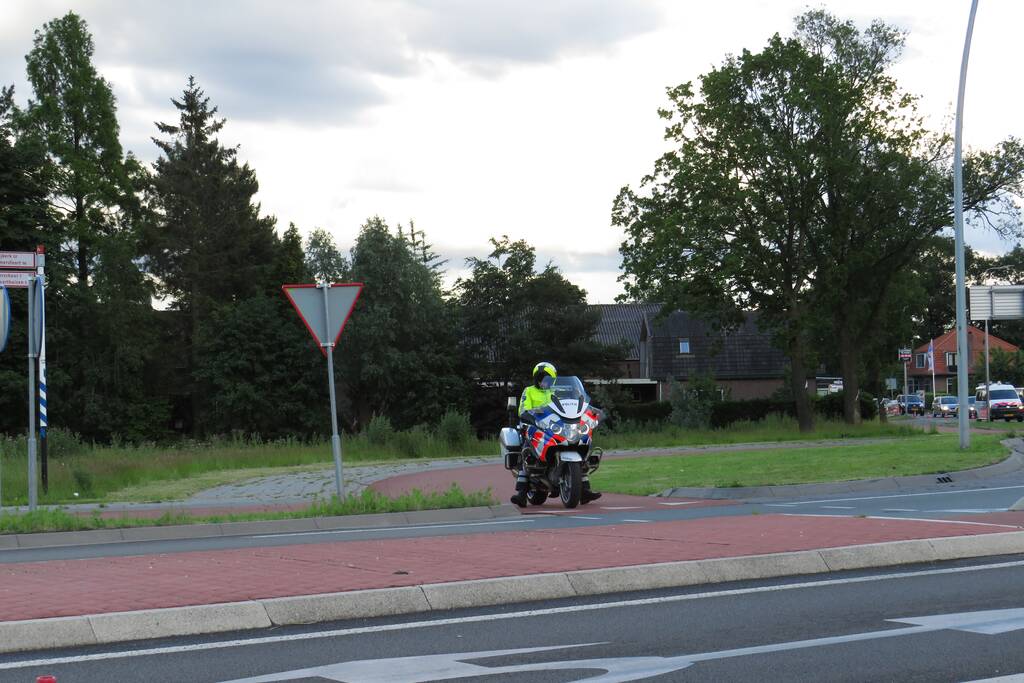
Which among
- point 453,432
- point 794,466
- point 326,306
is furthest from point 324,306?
point 453,432

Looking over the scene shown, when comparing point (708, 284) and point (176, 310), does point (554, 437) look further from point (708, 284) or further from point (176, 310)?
point (176, 310)

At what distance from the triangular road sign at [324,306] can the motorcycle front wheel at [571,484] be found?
3.58 m

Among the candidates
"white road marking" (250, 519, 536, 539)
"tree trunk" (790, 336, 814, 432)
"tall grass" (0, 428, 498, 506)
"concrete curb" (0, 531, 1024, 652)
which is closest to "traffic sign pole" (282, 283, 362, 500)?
"white road marking" (250, 519, 536, 539)

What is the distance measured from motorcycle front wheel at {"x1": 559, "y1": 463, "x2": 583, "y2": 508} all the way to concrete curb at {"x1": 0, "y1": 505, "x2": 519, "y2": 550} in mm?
899

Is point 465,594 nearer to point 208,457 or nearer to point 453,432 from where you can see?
point 208,457

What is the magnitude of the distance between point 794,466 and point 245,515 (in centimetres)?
1075

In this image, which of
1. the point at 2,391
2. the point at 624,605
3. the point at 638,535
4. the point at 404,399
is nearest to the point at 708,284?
the point at 404,399

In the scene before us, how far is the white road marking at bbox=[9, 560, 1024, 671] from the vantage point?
242 inches

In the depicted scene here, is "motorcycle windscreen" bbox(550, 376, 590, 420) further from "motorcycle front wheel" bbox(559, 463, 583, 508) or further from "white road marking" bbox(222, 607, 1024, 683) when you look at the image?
"white road marking" bbox(222, 607, 1024, 683)

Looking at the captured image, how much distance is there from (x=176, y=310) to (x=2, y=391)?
647 inches

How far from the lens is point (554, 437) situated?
52.2 feet

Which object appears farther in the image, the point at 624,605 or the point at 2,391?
the point at 2,391

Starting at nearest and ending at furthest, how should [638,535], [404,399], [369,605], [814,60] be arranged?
1. [369,605]
2. [638,535]
3. [814,60]
4. [404,399]

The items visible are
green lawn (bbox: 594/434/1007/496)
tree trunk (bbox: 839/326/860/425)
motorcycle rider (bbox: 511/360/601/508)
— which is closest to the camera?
motorcycle rider (bbox: 511/360/601/508)
